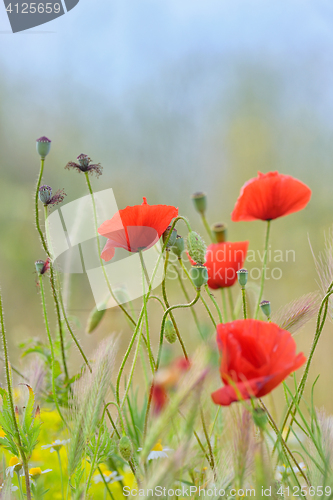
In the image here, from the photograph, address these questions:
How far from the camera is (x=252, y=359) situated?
222 millimetres

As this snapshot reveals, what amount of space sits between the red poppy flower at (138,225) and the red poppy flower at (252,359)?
0.12 metres

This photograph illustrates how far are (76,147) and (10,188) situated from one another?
0.21m

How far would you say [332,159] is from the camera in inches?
45.6

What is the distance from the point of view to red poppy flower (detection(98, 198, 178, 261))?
32 centimetres

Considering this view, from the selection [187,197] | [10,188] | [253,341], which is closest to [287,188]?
[253,341]

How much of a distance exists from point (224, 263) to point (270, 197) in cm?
8

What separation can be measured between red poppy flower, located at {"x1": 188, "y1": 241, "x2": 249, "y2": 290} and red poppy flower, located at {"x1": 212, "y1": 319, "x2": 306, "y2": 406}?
19cm

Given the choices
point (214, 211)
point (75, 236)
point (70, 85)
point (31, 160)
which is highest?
point (70, 85)

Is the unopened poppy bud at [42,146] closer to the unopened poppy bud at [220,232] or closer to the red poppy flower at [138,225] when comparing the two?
the red poppy flower at [138,225]

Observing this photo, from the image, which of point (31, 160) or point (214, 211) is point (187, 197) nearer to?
point (214, 211)

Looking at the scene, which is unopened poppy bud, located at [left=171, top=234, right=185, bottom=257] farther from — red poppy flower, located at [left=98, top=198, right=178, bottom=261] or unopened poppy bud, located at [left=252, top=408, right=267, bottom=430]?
unopened poppy bud, located at [left=252, top=408, right=267, bottom=430]

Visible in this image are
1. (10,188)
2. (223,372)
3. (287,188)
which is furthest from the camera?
(10,188)

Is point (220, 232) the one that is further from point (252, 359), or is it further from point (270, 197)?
point (252, 359)

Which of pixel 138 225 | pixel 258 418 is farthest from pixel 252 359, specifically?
pixel 138 225
